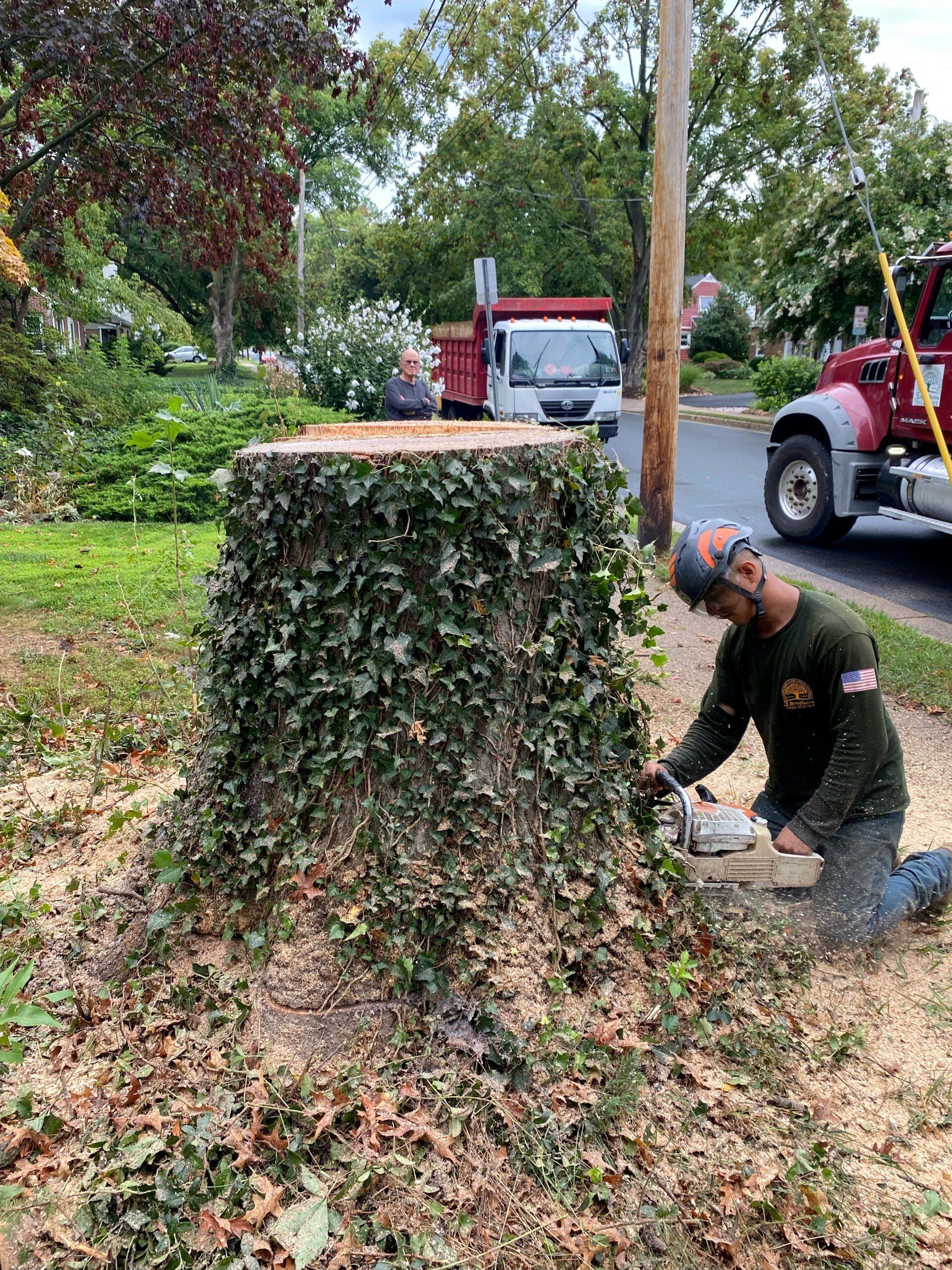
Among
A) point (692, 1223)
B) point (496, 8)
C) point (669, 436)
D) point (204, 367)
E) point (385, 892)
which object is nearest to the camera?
point (692, 1223)

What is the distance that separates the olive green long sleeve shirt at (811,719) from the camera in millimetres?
3090

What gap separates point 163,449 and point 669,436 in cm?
656

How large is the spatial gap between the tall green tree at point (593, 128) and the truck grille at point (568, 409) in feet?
53.0

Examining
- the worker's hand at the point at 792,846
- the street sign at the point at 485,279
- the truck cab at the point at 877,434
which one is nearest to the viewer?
the worker's hand at the point at 792,846

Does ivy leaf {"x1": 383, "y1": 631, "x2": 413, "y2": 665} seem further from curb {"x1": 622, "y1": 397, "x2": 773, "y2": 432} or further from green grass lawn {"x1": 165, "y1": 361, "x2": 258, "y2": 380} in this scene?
green grass lawn {"x1": 165, "y1": 361, "x2": 258, "y2": 380}

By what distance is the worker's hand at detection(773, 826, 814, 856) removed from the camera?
3264 millimetres

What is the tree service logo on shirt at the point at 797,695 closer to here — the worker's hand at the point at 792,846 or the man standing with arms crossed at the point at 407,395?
the worker's hand at the point at 792,846

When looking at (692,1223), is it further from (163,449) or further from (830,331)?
(830,331)

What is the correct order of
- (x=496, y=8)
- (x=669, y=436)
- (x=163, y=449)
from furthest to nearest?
(x=496, y=8) < (x=163, y=449) < (x=669, y=436)

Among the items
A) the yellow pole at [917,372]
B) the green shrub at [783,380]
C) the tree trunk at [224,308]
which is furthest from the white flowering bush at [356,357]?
the tree trunk at [224,308]

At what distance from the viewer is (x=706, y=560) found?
3016 mm

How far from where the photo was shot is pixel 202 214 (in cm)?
984

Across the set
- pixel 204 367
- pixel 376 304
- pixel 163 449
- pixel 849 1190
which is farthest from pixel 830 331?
pixel 204 367

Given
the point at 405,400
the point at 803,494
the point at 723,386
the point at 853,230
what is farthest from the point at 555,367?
the point at 723,386
